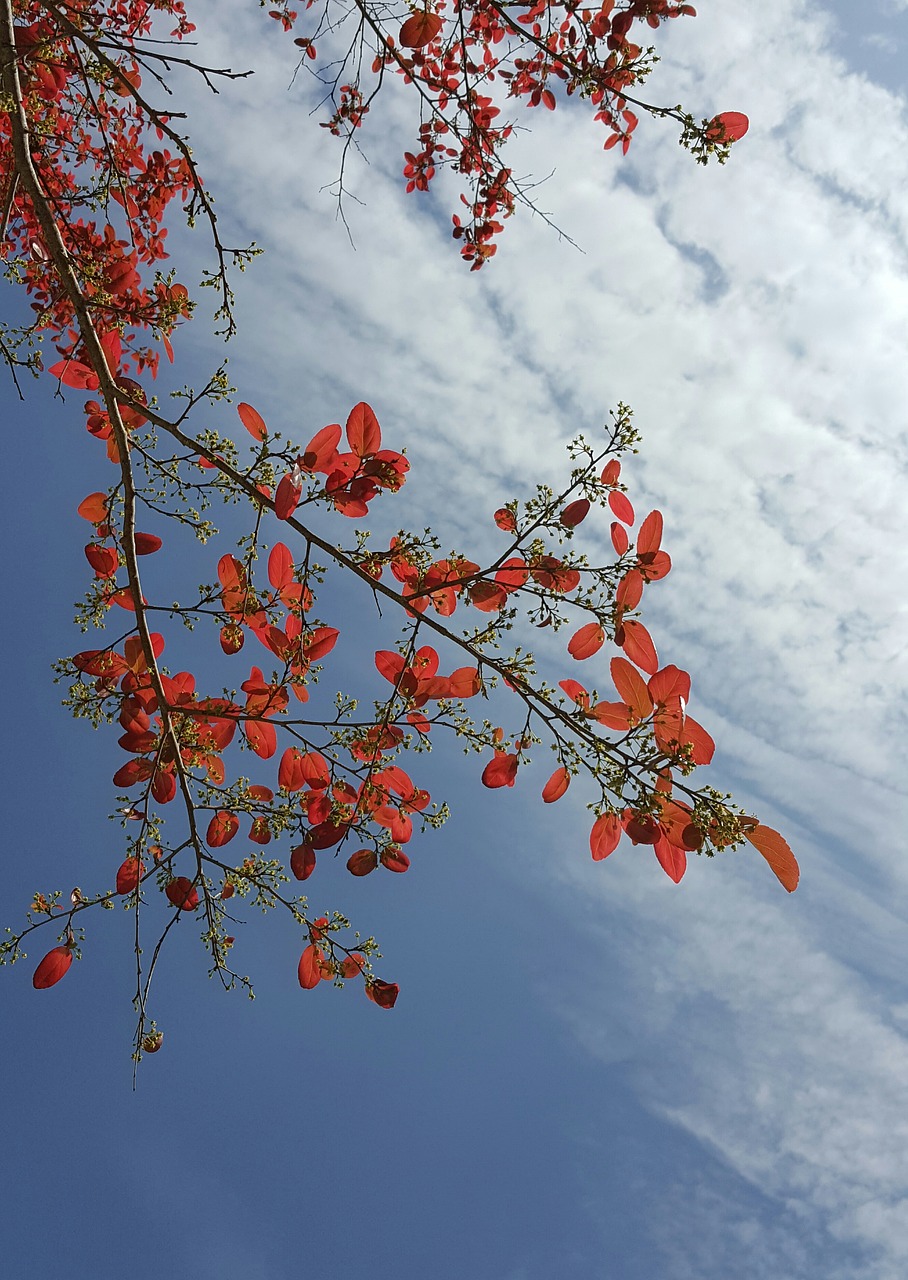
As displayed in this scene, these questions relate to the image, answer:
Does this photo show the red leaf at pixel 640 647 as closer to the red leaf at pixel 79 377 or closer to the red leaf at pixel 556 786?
the red leaf at pixel 556 786

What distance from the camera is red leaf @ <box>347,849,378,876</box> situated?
2.32 m

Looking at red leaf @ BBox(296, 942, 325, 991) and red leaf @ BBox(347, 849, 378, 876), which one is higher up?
red leaf @ BBox(347, 849, 378, 876)

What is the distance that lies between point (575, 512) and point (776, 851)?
3.32 ft

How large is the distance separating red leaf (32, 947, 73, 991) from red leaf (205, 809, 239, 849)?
55 centimetres

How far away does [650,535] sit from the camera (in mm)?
2090

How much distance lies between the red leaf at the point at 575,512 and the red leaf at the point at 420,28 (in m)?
1.87

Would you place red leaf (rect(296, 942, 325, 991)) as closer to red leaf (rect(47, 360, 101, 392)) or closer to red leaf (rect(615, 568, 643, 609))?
red leaf (rect(615, 568, 643, 609))

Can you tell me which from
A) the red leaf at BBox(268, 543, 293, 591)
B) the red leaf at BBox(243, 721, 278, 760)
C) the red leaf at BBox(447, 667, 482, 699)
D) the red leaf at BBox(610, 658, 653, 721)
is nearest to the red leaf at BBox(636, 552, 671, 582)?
the red leaf at BBox(610, 658, 653, 721)

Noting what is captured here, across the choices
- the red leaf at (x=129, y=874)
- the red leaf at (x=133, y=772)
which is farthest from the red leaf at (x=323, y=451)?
the red leaf at (x=129, y=874)

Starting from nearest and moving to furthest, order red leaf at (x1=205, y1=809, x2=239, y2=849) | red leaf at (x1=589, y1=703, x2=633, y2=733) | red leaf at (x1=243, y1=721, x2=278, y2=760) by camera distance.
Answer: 1. red leaf at (x1=589, y1=703, x2=633, y2=733)
2. red leaf at (x1=243, y1=721, x2=278, y2=760)
3. red leaf at (x1=205, y1=809, x2=239, y2=849)

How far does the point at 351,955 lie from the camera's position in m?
A: 2.49

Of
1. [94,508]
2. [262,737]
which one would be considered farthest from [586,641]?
[94,508]

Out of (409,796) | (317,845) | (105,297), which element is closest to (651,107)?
(105,297)

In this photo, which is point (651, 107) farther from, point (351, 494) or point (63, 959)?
point (63, 959)
